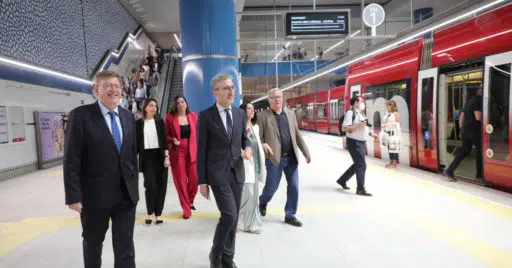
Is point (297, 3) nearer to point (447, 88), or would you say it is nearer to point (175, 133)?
point (447, 88)

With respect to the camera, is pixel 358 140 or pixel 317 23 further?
pixel 317 23

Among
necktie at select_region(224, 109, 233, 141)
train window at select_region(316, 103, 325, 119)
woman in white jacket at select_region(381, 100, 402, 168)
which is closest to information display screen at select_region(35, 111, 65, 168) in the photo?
necktie at select_region(224, 109, 233, 141)

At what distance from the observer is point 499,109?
4.55 metres

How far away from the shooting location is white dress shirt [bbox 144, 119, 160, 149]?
3619 mm

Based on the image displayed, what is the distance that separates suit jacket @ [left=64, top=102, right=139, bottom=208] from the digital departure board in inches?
235

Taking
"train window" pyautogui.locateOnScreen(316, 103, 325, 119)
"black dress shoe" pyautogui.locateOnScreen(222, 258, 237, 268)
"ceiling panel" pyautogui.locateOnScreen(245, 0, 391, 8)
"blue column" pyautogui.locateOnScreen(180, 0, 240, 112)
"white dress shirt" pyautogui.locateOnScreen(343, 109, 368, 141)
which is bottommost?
"black dress shoe" pyautogui.locateOnScreen(222, 258, 237, 268)

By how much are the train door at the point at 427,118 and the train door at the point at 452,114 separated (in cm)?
10

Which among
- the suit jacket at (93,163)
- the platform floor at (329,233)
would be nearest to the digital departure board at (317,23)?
the platform floor at (329,233)

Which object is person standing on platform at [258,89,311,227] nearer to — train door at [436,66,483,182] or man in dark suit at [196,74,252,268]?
man in dark suit at [196,74,252,268]

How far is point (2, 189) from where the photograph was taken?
6145 mm

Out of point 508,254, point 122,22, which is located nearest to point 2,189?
point 508,254

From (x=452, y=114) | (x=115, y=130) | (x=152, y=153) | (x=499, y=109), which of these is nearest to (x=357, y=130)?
(x=499, y=109)

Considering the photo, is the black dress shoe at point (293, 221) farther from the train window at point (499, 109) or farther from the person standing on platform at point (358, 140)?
the train window at point (499, 109)

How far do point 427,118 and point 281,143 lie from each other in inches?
159
